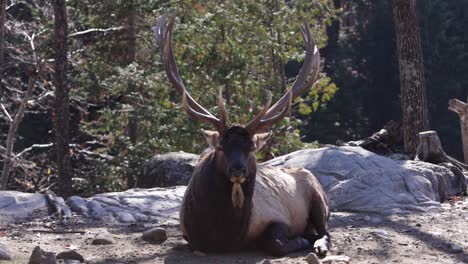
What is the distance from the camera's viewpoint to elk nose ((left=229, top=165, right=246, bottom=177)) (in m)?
6.64

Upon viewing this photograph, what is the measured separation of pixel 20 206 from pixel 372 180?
14.2 feet

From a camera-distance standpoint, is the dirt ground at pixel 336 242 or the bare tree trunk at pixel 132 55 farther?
the bare tree trunk at pixel 132 55

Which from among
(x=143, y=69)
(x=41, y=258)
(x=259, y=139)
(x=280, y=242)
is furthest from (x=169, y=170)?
(x=143, y=69)

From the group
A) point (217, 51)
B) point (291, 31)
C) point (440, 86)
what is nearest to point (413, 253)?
point (217, 51)

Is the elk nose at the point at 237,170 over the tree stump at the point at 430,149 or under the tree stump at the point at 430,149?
over

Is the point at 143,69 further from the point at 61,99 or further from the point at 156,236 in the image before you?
the point at 156,236

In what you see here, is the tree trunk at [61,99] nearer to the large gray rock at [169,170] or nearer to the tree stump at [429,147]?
the large gray rock at [169,170]

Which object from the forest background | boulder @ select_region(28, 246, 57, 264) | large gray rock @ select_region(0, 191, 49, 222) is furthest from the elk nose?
the forest background

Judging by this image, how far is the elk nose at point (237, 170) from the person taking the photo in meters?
6.64

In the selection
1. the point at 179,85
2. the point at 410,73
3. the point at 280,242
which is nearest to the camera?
the point at 280,242

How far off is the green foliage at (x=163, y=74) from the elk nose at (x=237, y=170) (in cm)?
954

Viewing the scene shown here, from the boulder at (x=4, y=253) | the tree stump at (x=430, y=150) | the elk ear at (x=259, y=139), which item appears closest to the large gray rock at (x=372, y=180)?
Answer: the tree stump at (x=430, y=150)

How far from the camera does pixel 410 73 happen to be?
1295 centimetres

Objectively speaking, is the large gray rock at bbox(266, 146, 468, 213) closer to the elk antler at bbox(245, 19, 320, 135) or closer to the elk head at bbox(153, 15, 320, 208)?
the elk antler at bbox(245, 19, 320, 135)
